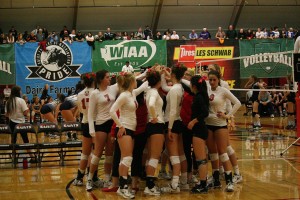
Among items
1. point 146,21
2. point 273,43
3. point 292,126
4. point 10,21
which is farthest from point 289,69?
point 10,21

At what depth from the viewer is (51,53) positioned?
24266mm

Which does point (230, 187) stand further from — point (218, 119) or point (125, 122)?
point (125, 122)

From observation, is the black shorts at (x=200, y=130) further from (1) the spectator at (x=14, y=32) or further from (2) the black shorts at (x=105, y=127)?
(1) the spectator at (x=14, y=32)

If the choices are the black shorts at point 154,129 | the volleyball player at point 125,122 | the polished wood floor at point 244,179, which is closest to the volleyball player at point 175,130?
the black shorts at point 154,129

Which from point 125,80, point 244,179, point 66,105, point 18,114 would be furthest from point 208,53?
point 125,80

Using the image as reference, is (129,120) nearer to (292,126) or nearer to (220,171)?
(220,171)

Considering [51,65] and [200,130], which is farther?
[51,65]

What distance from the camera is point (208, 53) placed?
86.8ft

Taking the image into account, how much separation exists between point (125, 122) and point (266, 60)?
62.7 feet

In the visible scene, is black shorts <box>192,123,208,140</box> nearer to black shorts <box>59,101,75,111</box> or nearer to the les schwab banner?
black shorts <box>59,101,75,111</box>

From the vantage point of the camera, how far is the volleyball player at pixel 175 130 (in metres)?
7.83

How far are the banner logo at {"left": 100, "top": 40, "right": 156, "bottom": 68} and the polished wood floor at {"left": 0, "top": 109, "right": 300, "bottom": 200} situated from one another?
484 inches

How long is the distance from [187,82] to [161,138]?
3.50 ft

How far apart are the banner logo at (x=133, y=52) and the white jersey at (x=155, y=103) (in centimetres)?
1743
